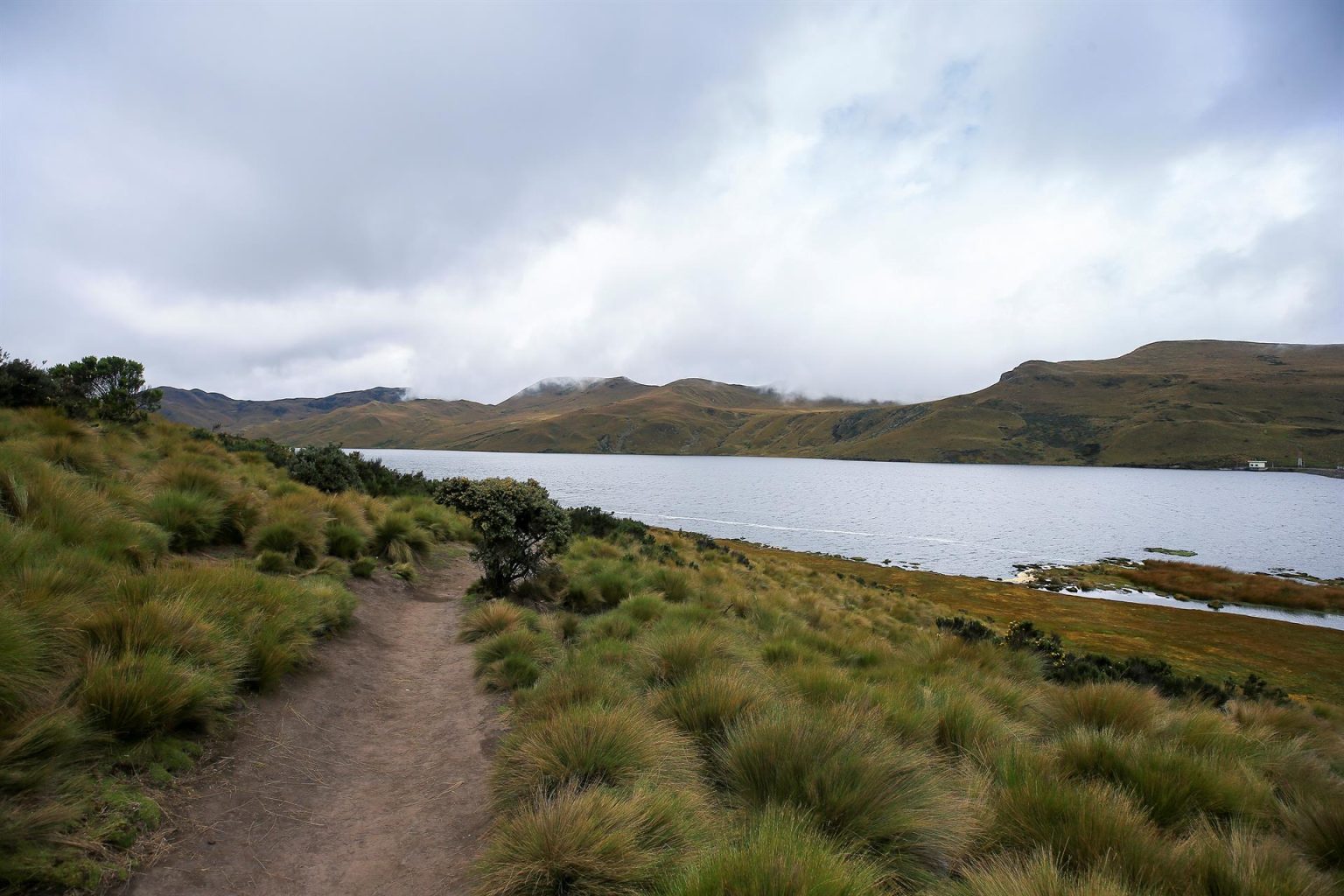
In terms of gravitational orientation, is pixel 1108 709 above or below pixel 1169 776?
below

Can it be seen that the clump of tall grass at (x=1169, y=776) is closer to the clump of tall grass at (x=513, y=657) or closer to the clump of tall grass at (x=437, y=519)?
the clump of tall grass at (x=513, y=657)

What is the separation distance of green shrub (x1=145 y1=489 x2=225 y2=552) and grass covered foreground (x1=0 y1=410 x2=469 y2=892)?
0.02 m

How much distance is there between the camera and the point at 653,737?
181 inches

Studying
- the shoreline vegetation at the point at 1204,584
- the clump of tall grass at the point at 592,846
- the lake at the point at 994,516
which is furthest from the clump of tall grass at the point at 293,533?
the lake at the point at 994,516

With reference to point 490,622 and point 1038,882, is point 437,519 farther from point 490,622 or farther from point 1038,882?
point 1038,882

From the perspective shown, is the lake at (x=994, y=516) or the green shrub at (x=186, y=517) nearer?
the green shrub at (x=186, y=517)

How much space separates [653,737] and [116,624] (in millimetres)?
4521

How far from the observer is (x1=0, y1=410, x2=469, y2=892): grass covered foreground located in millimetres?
3219

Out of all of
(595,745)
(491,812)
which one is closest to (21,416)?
(491,812)

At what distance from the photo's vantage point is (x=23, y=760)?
323 cm

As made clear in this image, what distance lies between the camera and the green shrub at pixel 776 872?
109 inches

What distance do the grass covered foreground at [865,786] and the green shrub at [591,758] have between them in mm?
19

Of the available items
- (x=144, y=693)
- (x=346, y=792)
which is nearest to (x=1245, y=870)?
(x=346, y=792)

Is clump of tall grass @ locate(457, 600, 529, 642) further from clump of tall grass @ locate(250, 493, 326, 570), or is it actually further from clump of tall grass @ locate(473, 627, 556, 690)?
clump of tall grass @ locate(250, 493, 326, 570)
